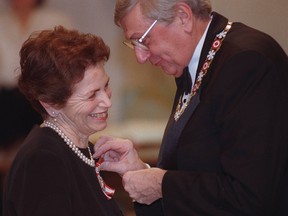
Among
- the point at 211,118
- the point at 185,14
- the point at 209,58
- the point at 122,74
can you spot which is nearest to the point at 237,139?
the point at 211,118

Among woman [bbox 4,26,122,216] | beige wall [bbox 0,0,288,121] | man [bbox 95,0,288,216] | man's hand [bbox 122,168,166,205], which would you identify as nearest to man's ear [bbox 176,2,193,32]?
man [bbox 95,0,288,216]

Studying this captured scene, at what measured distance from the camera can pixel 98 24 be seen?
4.89 metres

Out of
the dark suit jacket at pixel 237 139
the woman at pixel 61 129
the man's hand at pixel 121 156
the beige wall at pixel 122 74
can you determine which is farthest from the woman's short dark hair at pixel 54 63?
the beige wall at pixel 122 74

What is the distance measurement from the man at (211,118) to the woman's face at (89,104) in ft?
0.38

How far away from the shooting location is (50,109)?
2.53 meters

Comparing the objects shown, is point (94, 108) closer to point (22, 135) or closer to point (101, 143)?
point (101, 143)

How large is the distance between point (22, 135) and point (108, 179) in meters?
0.78

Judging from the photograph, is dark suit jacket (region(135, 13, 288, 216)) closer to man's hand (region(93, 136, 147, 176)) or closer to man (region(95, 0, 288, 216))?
man (region(95, 0, 288, 216))

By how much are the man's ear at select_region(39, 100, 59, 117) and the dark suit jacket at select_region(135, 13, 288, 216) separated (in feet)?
1.40

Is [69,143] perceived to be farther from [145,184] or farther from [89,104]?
[145,184]

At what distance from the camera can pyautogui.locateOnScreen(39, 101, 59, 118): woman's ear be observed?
2514 mm

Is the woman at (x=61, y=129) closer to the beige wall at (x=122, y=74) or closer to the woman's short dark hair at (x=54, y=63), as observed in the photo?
the woman's short dark hair at (x=54, y=63)

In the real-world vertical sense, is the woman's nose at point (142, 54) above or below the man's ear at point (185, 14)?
below

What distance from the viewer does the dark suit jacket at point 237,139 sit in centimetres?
227
